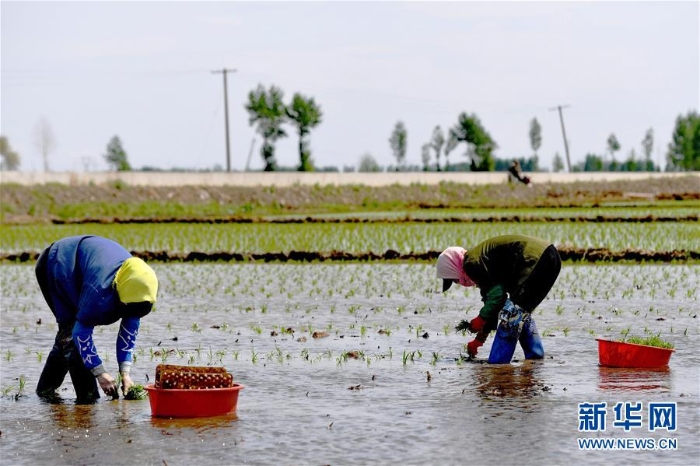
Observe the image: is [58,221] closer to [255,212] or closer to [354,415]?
[255,212]

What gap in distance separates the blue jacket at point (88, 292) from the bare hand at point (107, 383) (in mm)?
47

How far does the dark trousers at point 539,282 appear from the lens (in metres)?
10.5

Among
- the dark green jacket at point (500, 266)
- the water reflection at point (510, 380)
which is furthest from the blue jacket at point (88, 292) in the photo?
the dark green jacket at point (500, 266)

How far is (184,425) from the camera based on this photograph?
836cm

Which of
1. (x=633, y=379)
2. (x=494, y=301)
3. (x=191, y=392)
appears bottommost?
(x=633, y=379)

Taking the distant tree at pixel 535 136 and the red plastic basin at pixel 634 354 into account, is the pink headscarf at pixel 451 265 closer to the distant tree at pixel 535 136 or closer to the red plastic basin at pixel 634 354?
the red plastic basin at pixel 634 354

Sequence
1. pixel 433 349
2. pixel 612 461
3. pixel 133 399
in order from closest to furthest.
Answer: pixel 612 461 < pixel 133 399 < pixel 433 349

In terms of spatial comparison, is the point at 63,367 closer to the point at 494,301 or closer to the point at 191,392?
the point at 191,392

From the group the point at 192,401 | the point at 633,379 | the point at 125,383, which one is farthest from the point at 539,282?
the point at 125,383

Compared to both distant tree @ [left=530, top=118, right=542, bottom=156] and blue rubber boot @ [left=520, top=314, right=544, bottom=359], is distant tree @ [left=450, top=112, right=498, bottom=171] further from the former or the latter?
blue rubber boot @ [left=520, top=314, right=544, bottom=359]

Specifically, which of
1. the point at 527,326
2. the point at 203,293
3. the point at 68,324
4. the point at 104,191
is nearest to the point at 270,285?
the point at 203,293

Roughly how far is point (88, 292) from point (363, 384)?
253 cm

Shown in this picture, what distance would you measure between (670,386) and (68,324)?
4.87m

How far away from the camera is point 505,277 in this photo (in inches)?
420
